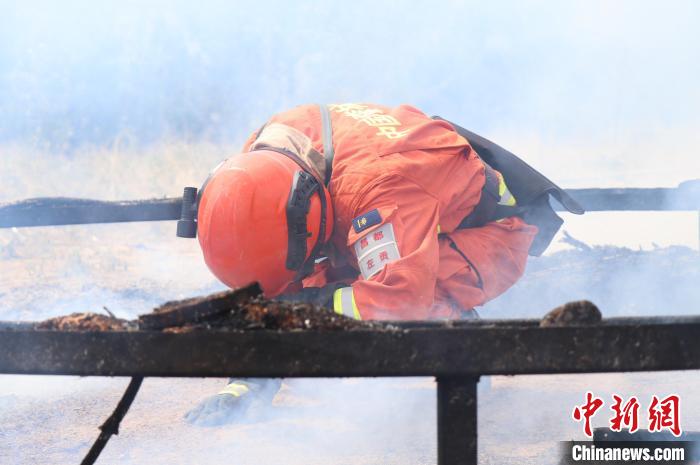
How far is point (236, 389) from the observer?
3744mm

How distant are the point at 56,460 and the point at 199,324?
2.00 metres

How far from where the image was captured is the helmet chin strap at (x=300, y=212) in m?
3.03

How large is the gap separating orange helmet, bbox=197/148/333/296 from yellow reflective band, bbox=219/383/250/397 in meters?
0.79

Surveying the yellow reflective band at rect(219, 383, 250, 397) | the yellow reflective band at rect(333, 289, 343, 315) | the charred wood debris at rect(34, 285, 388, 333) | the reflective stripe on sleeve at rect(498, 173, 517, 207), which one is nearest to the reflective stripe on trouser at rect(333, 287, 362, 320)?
the yellow reflective band at rect(333, 289, 343, 315)

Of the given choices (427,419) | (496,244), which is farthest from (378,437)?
(496,244)

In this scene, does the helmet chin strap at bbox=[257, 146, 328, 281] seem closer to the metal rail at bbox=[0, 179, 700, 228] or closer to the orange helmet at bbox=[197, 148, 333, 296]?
the orange helmet at bbox=[197, 148, 333, 296]

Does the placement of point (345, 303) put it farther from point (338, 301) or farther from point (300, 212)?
point (300, 212)

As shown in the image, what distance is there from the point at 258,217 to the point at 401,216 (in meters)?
0.60

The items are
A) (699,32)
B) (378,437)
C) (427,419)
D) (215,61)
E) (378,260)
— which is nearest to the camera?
(378,260)

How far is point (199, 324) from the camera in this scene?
61.4 inches

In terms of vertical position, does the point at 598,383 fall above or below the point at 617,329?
below

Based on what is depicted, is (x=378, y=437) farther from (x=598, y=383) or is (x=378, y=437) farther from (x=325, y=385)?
(x=598, y=383)

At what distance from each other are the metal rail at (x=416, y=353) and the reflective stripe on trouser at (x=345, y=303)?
4.93 feet

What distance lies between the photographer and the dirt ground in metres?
3.28
